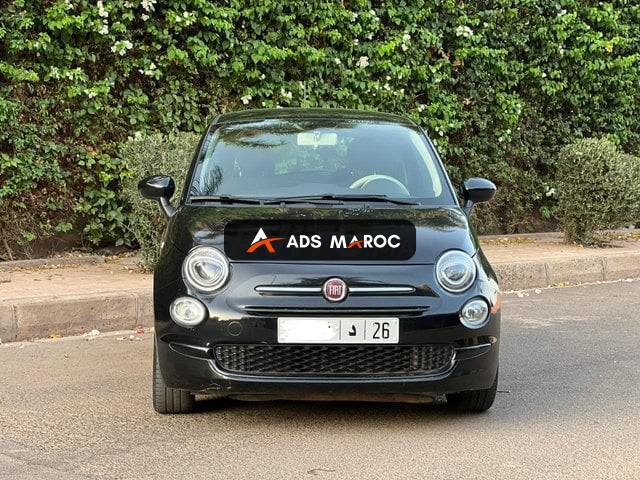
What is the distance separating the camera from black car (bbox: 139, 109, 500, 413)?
15.7ft

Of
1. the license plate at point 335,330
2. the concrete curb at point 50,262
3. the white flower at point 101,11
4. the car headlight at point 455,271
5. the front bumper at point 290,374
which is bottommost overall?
the concrete curb at point 50,262

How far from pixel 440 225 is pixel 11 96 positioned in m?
5.39

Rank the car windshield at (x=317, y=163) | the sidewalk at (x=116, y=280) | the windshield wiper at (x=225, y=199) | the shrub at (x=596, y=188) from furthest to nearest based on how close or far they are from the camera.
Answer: the shrub at (x=596, y=188)
the sidewalk at (x=116, y=280)
the car windshield at (x=317, y=163)
the windshield wiper at (x=225, y=199)

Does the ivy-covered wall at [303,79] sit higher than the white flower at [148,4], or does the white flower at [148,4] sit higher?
the white flower at [148,4]

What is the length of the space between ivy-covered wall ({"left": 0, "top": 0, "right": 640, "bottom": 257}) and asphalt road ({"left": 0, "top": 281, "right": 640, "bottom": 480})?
3227 millimetres

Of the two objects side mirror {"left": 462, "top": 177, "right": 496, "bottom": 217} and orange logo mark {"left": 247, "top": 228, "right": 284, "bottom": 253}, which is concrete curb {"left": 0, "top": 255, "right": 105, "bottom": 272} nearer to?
side mirror {"left": 462, "top": 177, "right": 496, "bottom": 217}

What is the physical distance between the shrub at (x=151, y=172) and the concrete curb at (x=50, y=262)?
752mm

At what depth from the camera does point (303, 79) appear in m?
11.1

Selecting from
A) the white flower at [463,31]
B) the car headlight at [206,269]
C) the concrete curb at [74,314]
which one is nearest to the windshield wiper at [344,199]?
the car headlight at [206,269]

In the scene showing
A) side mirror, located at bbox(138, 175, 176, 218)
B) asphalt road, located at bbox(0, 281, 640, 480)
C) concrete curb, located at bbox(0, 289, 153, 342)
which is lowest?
concrete curb, located at bbox(0, 289, 153, 342)

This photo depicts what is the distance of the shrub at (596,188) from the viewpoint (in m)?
11.5

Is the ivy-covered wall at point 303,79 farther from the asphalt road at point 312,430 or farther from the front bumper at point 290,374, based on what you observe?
the front bumper at point 290,374

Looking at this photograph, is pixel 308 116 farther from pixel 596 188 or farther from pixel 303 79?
pixel 596 188

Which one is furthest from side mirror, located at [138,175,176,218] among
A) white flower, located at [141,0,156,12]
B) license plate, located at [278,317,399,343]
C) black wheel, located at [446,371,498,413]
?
white flower, located at [141,0,156,12]
